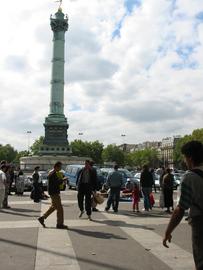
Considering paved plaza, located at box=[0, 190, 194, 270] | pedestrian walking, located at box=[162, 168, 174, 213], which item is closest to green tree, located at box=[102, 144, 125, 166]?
pedestrian walking, located at box=[162, 168, 174, 213]

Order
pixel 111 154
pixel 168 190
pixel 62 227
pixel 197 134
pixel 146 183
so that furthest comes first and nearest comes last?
1. pixel 111 154
2. pixel 197 134
3. pixel 146 183
4. pixel 168 190
5. pixel 62 227

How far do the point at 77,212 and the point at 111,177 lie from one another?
6.05 feet

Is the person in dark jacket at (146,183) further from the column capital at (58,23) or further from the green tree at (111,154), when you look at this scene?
the green tree at (111,154)

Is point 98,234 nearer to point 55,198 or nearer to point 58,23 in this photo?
point 55,198

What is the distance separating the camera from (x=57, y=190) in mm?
12789

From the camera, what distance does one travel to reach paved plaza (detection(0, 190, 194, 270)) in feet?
26.7

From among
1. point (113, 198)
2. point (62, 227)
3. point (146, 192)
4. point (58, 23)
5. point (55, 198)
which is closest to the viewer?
point (62, 227)

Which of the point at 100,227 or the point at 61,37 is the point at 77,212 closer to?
the point at 100,227

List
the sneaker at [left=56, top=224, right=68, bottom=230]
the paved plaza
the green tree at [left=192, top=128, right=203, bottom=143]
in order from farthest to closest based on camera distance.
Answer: the green tree at [left=192, top=128, right=203, bottom=143] < the sneaker at [left=56, top=224, right=68, bottom=230] < the paved plaza

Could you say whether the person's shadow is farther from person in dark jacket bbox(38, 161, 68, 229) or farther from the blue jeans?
the blue jeans

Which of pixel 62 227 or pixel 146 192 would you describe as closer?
pixel 62 227

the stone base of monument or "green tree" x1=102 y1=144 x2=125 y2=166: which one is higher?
"green tree" x1=102 y1=144 x2=125 y2=166

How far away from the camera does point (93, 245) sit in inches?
392

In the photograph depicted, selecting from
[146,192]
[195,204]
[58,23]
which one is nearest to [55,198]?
[146,192]
